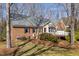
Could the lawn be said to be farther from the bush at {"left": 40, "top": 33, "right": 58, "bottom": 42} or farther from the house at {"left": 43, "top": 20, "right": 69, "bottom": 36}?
the house at {"left": 43, "top": 20, "right": 69, "bottom": 36}

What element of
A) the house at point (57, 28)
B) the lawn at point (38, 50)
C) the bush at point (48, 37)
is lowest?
the lawn at point (38, 50)

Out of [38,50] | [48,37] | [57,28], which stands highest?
[57,28]

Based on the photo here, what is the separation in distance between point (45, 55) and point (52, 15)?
1.82ft

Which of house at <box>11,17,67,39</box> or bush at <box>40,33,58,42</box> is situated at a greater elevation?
house at <box>11,17,67,39</box>

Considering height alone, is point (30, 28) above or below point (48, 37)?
above

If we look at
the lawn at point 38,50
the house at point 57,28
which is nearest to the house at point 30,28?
the house at point 57,28

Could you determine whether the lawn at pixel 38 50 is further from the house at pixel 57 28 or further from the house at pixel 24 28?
the house at pixel 57 28

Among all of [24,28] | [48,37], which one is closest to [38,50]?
[48,37]

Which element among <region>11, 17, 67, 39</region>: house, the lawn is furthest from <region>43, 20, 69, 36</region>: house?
the lawn

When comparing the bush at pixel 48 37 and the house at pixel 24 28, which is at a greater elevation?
the house at pixel 24 28

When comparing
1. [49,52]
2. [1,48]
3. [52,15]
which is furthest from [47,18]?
[1,48]

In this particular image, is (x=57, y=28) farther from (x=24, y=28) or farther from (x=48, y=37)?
(x=24, y=28)

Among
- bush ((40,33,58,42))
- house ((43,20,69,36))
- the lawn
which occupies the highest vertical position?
house ((43,20,69,36))

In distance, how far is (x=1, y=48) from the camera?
125 inches
